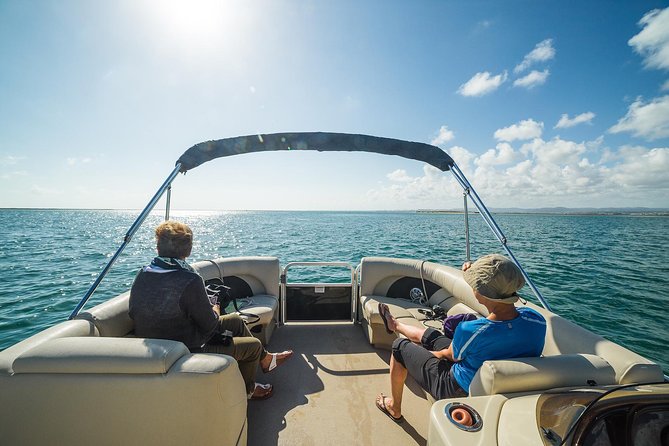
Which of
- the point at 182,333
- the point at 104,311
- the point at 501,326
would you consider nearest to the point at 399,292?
the point at 501,326

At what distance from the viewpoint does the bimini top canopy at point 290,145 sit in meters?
3.42

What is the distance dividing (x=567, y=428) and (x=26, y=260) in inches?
728

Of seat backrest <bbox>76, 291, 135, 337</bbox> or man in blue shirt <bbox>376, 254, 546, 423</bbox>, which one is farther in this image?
seat backrest <bbox>76, 291, 135, 337</bbox>

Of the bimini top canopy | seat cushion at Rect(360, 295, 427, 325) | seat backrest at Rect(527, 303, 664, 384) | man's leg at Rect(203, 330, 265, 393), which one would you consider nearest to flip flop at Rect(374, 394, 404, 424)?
seat cushion at Rect(360, 295, 427, 325)

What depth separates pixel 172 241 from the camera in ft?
6.14

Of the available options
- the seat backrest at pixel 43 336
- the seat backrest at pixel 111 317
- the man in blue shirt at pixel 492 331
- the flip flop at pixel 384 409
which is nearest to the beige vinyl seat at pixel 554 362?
the man in blue shirt at pixel 492 331

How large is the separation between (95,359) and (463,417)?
1755 mm

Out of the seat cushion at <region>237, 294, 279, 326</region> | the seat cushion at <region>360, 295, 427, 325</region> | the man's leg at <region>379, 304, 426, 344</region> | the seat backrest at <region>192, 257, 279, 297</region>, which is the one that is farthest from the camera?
the seat backrest at <region>192, 257, 279, 297</region>

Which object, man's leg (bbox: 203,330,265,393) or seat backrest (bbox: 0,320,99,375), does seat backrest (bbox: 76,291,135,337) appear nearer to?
seat backrest (bbox: 0,320,99,375)

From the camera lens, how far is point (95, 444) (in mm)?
1328

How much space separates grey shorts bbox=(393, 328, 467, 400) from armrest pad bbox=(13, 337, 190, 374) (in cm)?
161

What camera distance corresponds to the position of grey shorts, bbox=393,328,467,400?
1.73m

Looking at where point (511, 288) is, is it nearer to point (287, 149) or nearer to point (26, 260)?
point (287, 149)

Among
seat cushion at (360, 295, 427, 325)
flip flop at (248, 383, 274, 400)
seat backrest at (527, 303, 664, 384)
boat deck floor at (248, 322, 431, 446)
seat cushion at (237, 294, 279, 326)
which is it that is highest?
seat backrest at (527, 303, 664, 384)
